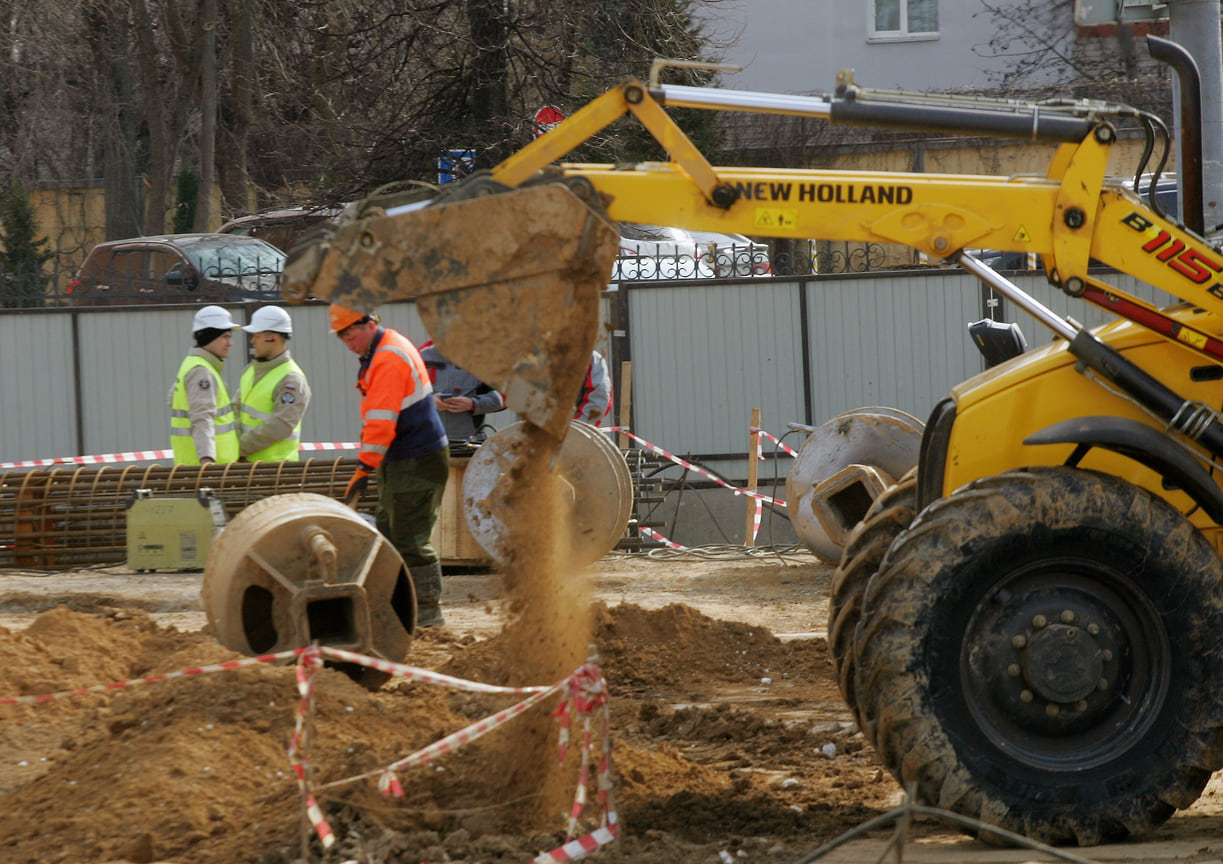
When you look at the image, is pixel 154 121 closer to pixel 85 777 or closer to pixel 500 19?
pixel 500 19

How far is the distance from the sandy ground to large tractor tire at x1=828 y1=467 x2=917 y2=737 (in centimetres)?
52

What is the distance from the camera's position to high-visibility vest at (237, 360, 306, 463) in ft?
34.7

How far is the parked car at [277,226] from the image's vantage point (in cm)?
1939

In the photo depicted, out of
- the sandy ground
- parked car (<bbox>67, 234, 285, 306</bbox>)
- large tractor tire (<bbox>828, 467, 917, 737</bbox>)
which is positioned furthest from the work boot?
parked car (<bbox>67, 234, 285, 306</bbox>)

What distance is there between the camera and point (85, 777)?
550 centimetres

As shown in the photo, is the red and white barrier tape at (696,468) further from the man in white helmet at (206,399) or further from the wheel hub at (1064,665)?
the wheel hub at (1064,665)

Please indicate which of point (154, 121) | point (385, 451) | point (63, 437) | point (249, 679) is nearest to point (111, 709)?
point (249, 679)

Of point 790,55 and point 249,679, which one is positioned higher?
point 790,55

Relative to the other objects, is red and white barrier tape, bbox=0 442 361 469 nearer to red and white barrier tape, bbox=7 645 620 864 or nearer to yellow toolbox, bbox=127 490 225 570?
yellow toolbox, bbox=127 490 225 570

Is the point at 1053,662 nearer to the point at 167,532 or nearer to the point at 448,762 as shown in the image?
the point at 448,762

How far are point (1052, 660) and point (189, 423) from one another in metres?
7.98

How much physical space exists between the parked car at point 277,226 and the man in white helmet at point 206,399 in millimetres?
8283

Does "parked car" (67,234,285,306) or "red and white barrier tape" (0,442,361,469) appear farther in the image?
"parked car" (67,234,285,306)

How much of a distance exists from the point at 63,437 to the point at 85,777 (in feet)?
32.2
